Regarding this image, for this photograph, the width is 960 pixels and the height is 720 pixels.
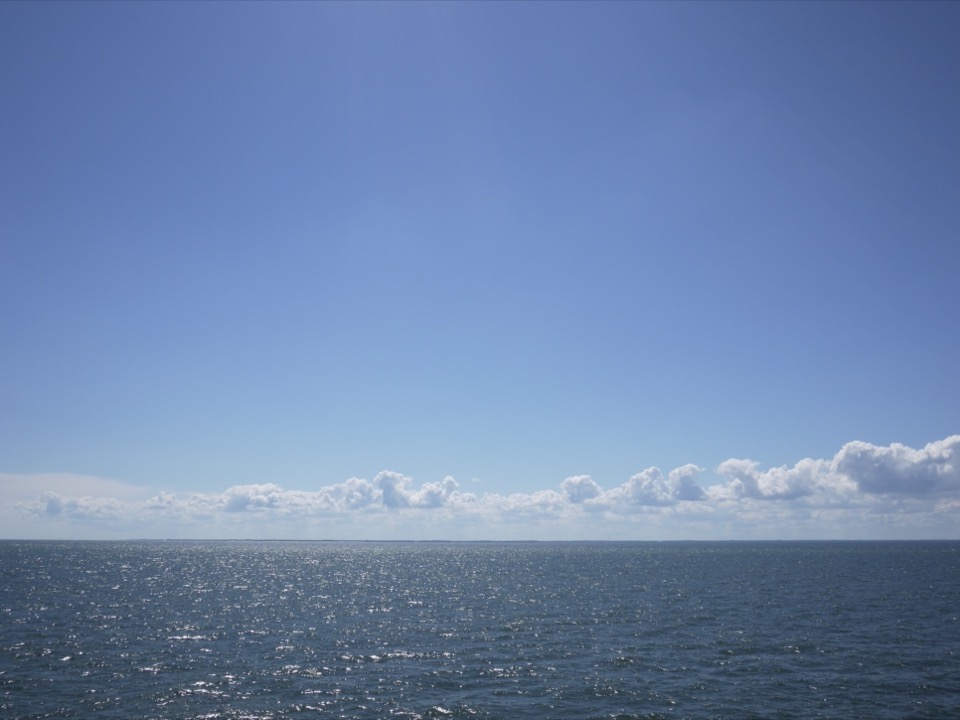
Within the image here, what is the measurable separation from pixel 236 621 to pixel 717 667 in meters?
46.1

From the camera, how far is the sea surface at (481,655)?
119ft

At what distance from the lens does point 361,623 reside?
65500 mm

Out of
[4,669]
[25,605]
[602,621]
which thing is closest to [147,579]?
[25,605]

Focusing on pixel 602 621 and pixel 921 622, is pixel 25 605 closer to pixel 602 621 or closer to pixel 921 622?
pixel 602 621

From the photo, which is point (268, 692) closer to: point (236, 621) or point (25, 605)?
point (236, 621)

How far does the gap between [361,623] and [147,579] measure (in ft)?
236

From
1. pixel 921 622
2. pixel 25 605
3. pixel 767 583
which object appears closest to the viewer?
pixel 921 622

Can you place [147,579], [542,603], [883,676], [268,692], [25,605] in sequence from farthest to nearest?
[147,579], [542,603], [25,605], [883,676], [268,692]

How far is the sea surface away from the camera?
119ft

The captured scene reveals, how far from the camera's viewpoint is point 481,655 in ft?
163

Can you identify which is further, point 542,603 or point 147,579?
point 147,579

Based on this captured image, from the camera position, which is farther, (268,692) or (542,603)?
(542,603)

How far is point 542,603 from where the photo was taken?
3226 inches

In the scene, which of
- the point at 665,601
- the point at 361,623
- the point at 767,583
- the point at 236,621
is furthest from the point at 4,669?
the point at 767,583
